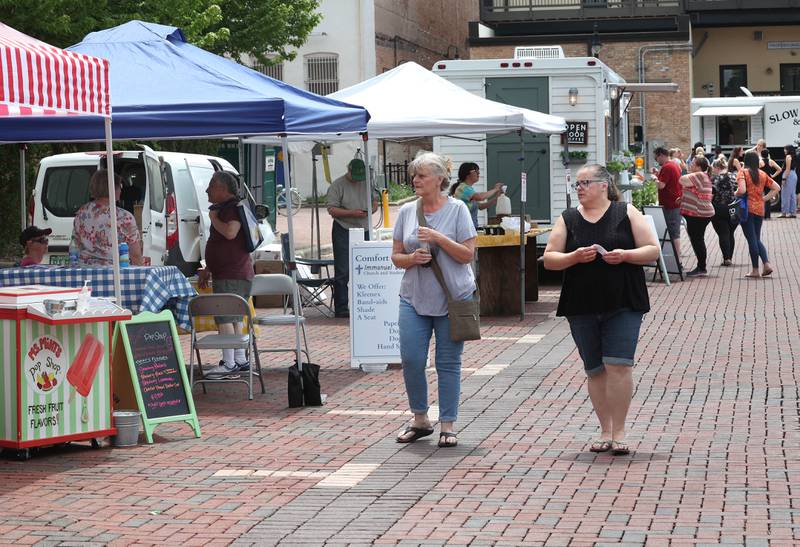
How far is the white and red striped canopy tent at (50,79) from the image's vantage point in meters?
8.01

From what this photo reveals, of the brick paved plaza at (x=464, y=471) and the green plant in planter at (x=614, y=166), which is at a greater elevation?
the green plant in planter at (x=614, y=166)

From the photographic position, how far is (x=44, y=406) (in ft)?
28.7

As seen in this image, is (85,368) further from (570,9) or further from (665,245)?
(570,9)

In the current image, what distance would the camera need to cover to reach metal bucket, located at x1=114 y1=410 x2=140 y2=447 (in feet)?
30.1

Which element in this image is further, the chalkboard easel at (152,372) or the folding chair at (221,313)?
the folding chair at (221,313)

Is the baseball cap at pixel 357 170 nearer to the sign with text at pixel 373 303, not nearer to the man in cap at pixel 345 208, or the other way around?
the man in cap at pixel 345 208

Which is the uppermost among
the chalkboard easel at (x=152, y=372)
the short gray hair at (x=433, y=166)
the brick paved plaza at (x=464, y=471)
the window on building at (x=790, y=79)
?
the window on building at (x=790, y=79)

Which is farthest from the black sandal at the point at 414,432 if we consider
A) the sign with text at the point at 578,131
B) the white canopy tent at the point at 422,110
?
the sign with text at the point at 578,131

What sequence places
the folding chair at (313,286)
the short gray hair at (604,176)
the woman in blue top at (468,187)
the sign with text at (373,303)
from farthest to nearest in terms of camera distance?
the woman in blue top at (468,187)
the folding chair at (313,286)
the sign with text at (373,303)
the short gray hair at (604,176)

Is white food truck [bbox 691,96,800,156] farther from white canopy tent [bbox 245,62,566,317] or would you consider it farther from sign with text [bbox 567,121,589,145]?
white canopy tent [bbox 245,62,566,317]

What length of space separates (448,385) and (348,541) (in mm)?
2486

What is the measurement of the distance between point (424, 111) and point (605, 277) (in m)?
6.97

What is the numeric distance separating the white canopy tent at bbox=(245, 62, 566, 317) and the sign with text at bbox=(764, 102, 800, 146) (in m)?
23.8

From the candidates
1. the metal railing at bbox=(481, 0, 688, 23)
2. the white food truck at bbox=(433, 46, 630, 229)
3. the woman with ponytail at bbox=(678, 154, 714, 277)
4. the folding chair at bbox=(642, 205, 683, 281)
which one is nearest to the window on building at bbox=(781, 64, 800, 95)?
the metal railing at bbox=(481, 0, 688, 23)
